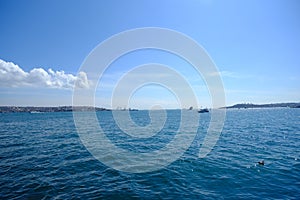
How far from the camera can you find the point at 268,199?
44.9 ft

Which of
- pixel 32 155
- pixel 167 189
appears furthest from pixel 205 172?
pixel 32 155

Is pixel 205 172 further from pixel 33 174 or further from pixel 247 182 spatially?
pixel 33 174

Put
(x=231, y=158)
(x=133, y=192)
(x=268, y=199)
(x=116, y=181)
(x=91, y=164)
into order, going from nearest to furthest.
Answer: (x=268, y=199) < (x=133, y=192) < (x=116, y=181) < (x=91, y=164) < (x=231, y=158)

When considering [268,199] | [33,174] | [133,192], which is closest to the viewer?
[268,199]

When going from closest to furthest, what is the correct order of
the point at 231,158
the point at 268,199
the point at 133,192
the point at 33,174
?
the point at 268,199 < the point at 133,192 < the point at 33,174 < the point at 231,158

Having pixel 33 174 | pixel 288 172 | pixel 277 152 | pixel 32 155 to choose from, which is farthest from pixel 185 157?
pixel 32 155

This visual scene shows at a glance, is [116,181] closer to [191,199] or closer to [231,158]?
[191,199]

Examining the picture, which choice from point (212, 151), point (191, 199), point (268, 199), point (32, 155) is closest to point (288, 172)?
point (268, 199)

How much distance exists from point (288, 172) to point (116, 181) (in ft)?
54.5

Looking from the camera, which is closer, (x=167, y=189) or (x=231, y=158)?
(x=167, y=189)

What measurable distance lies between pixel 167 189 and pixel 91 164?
10028 mm

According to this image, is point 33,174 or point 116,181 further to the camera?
point 33,174

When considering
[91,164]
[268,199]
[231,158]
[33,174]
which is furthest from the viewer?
[231,158]

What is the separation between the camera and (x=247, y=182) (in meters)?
16.8
